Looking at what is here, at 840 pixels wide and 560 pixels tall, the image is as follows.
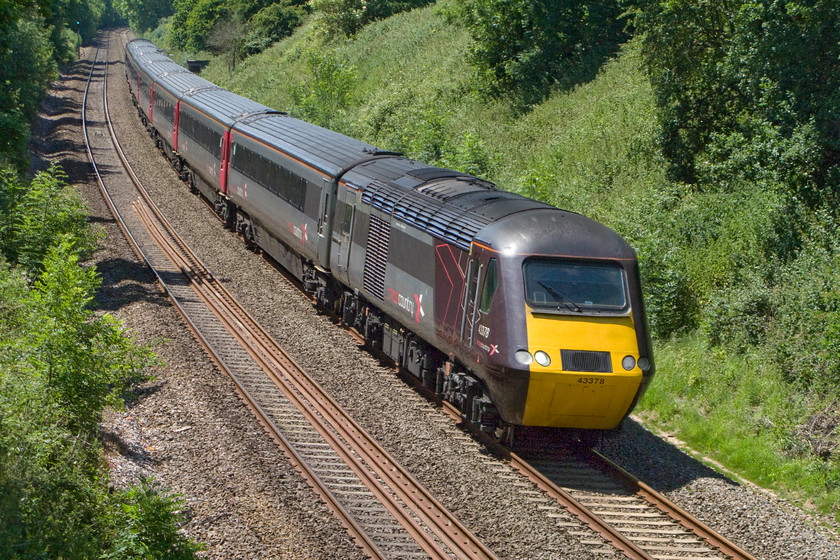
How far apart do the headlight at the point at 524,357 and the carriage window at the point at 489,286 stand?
82 cm

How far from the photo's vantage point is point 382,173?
15.1m

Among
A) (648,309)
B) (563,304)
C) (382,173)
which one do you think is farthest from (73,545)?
(648,309)

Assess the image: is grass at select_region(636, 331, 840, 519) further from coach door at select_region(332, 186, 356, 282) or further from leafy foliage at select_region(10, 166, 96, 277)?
leafy foliage at select_region(10, 166, 96, 277)

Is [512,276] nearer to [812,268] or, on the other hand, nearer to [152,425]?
[152,425]

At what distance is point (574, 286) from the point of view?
10.7 meters

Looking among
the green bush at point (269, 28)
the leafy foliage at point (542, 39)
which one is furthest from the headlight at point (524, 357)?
the green bush at point (269, 28)

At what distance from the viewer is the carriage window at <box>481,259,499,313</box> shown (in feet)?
35.3

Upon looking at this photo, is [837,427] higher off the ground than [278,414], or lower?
higher

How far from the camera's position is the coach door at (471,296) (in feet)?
→ 36.2

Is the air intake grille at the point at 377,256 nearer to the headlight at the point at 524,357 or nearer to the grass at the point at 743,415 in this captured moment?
the headlight at the point at 524,357

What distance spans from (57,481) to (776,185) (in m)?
13.5

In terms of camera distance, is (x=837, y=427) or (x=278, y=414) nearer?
(x=837, y=427)

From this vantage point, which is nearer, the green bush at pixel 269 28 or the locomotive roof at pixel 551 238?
the locomotive roof at pixel 551 238

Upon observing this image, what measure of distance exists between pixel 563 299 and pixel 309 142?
998 centimetres
